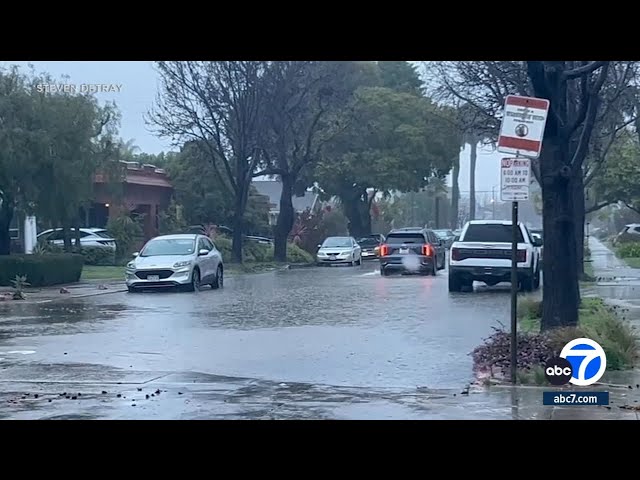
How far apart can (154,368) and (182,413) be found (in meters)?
3.09

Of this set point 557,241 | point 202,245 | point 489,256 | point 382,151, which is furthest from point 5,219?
point 382,151

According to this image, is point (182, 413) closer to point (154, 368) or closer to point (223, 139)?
point (154, 368)

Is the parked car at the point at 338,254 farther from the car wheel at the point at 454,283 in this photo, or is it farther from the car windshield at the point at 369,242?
the car wheel at the point at 454,283

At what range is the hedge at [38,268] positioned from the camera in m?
26.7

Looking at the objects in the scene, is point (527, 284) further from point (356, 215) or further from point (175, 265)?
point (356, 215)

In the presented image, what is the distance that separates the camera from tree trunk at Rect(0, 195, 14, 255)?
28648 mm

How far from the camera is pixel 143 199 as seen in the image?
144 feet

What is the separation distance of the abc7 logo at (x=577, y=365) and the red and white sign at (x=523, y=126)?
2124 millimetres

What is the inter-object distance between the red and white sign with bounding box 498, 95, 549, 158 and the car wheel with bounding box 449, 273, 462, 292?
478 inches

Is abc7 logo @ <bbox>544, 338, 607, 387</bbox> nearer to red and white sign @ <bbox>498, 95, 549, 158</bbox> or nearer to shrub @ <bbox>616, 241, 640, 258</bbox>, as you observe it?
red and white sign @ <bbox>498, 95, 549, 158</bbox>

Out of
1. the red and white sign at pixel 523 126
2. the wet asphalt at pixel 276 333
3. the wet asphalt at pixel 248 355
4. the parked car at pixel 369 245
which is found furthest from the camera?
the parked car at pixel 369 245

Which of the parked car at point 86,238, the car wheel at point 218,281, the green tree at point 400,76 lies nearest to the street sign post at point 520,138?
the car wheel at point 218,281

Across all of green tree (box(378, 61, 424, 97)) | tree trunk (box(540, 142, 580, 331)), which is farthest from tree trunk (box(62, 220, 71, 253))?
green tree (box(378, 61, 424, 97))
